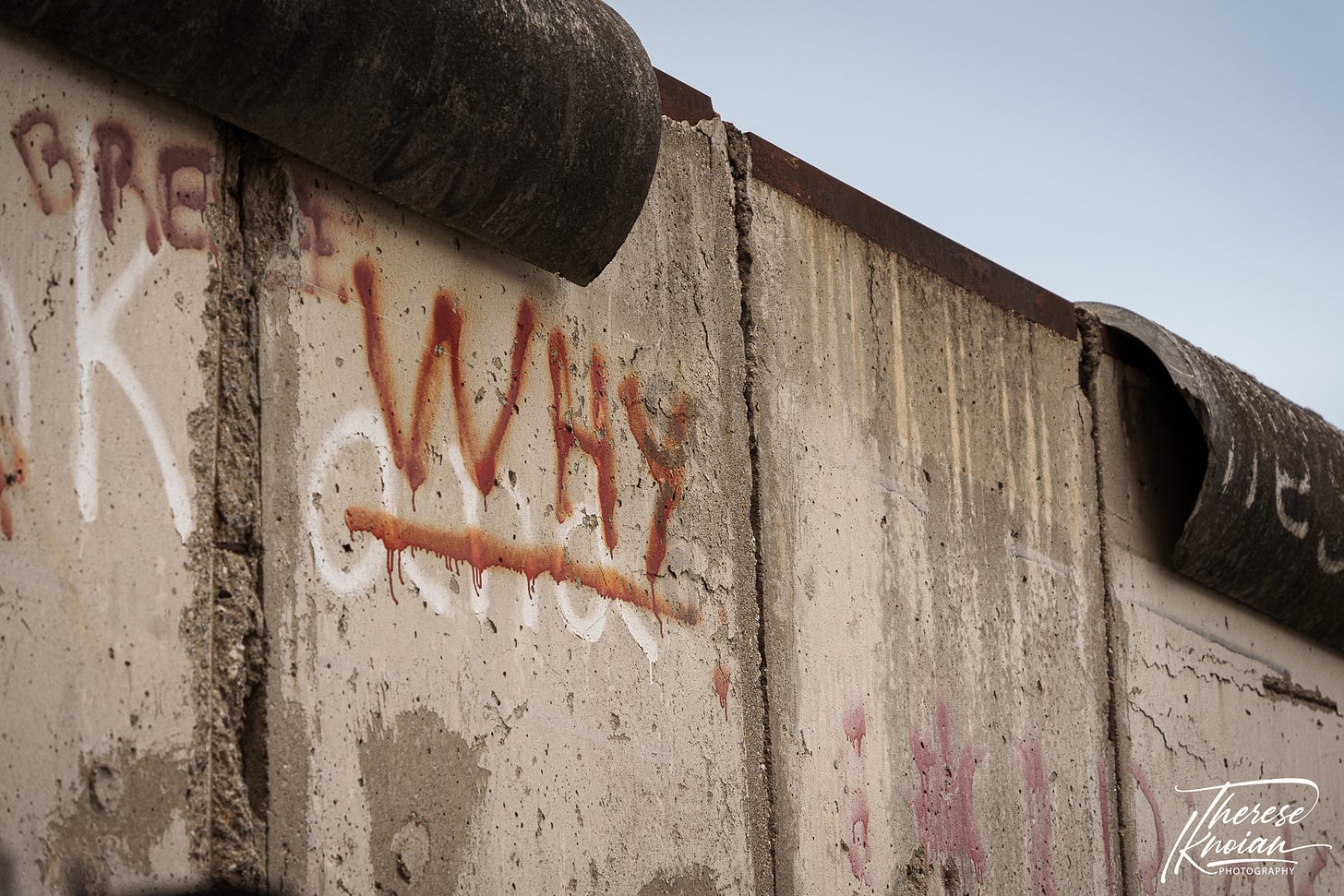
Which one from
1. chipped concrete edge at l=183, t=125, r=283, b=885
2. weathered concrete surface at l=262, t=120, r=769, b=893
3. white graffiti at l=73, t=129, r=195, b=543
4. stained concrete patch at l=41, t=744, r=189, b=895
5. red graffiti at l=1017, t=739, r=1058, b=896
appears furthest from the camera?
red graffiti at l=1017, t=739, r=1058, b=896

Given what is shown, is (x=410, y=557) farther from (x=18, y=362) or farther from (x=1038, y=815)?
(x=1038, y=815)

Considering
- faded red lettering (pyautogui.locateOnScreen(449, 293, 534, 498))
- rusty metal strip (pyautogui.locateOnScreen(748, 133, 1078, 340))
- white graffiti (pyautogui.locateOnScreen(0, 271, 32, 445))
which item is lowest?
white graffiti (pyautogui.locateOnScreen(0, 271, 32, 445))

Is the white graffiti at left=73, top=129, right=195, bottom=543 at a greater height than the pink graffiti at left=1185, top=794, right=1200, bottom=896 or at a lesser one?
greater

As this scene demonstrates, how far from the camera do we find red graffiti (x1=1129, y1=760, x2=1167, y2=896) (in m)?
4.27

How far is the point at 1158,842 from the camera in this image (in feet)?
14.3

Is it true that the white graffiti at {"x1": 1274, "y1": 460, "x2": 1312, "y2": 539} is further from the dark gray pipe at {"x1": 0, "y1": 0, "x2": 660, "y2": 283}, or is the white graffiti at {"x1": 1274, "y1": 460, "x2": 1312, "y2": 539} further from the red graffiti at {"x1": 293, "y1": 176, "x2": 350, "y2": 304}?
the red graffiti at {"x1": 293, "y1": 176, "x2": 350, "y2": 304}

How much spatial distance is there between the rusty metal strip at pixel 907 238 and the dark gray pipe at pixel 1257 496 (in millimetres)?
374

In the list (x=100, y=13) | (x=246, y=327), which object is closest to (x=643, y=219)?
(x=246, y=327)

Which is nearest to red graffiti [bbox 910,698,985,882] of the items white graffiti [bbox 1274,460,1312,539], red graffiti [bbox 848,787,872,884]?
red graffiti [bbox 848,787,872,884]

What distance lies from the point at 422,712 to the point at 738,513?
98cm

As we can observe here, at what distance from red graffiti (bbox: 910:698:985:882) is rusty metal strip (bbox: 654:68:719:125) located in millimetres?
1505

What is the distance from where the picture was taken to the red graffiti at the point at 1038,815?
12.6 feet

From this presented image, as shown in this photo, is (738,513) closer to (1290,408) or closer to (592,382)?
(592,382)

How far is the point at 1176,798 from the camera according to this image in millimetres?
4461
